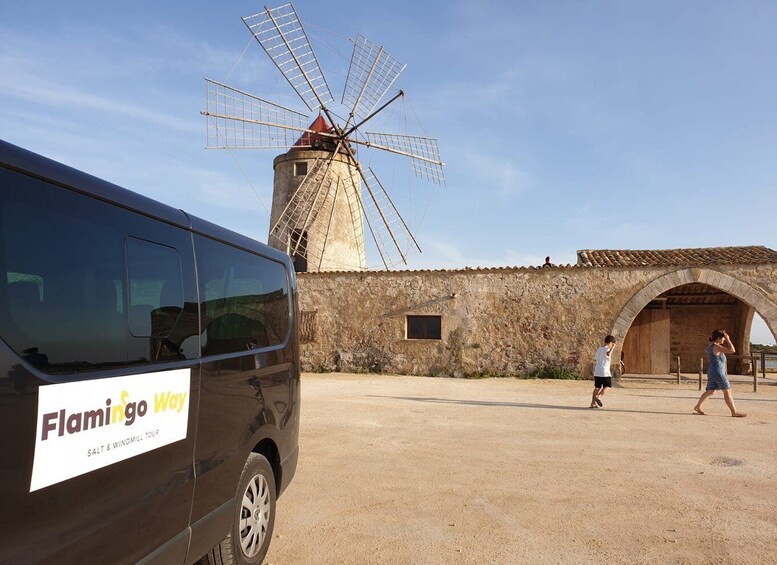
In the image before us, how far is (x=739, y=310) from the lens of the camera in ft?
61.7

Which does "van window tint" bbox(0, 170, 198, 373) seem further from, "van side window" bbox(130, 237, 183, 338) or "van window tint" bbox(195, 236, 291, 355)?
"van window tint" bbox(195, 236, 291, 355)

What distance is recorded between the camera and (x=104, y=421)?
2.16 meters

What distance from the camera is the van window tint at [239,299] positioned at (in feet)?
10.2

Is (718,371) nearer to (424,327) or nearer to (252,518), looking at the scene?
(252,518)

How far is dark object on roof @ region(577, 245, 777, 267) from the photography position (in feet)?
49.3

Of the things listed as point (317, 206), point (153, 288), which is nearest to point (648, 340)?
point (317, 206)

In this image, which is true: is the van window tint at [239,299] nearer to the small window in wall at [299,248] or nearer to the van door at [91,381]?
the van door at [91,381]

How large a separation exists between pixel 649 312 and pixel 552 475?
14542 mm

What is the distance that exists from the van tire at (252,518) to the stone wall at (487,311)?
12585mm

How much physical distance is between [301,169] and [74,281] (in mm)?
21647

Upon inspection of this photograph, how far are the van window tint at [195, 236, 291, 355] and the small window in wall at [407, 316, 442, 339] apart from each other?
39.8ft

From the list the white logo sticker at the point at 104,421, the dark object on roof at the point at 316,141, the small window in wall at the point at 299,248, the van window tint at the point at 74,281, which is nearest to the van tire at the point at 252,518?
the white logo sticker at the point at 104,421

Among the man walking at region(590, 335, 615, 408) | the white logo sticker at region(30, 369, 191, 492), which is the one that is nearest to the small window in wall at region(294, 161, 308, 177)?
the man walking at region(590, 335, 615, 408)

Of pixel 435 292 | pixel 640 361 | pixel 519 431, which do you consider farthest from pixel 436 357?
pixel 519 431
